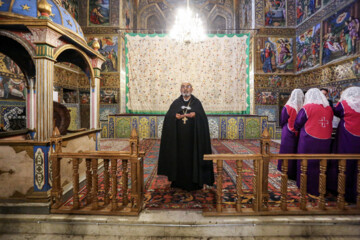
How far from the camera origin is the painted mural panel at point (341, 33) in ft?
19.9

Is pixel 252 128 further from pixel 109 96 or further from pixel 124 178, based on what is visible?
pixel 109 96

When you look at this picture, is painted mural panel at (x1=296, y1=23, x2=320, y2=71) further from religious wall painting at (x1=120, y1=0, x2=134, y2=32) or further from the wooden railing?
religious wall painting at (x1=120, y1=0, x2=134, y2=32)

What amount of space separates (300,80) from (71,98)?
11371 mm

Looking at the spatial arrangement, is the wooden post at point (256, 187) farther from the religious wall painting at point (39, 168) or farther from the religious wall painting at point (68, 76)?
the religious wall painting at point (68, 76)

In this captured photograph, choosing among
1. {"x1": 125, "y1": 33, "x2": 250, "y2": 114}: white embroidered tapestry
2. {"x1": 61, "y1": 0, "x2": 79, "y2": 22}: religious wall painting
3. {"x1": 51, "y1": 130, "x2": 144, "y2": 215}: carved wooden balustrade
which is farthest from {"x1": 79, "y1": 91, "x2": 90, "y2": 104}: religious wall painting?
{"x1": 51, "y1": 130, "x2": 144, "y2": 215}: carved wooden balustrade

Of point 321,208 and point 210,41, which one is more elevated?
point 210,41

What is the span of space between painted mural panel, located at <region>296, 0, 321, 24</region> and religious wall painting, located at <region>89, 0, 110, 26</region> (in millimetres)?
9344

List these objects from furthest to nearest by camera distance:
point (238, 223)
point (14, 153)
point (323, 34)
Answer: point (323, 34) → point (14, 153) → point (238, 223)

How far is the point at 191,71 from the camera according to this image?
945 centimetres

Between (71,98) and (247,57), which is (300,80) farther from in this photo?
(71,98)

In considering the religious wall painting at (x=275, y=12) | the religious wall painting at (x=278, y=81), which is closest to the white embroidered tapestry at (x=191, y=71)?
the religious wall painting at (x=278, y=81)

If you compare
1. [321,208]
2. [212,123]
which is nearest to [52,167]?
[321,208]

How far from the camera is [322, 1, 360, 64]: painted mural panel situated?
239 inches

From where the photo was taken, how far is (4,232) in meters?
2.32
